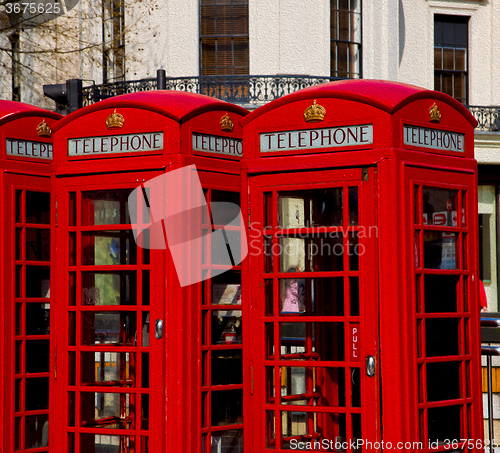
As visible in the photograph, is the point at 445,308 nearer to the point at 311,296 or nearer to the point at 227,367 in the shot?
the point at 311,296

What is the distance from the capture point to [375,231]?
511 centimetres

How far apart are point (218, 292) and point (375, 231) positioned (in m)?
1.32

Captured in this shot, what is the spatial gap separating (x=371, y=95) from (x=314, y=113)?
403mm

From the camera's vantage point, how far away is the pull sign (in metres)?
5.13

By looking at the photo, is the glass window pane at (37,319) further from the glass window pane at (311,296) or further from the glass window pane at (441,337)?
the glass window pane at (441,337)

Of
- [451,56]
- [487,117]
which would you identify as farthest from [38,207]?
[451,56]

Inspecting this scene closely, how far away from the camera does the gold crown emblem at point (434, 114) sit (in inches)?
212

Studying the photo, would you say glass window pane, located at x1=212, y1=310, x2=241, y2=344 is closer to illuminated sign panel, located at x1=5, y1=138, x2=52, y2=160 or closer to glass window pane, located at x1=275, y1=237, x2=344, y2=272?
glass window pane, located at x1=275, y1=237, x2=344, y2=272

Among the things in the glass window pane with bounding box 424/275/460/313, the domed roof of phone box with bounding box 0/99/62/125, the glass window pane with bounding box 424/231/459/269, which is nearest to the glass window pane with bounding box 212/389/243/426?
the glass window pane with bounding box 424/275/460/313

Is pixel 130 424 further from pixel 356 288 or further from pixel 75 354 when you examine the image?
pixel 356 288

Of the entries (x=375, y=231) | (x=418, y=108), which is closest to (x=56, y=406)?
(x=375, y=231)

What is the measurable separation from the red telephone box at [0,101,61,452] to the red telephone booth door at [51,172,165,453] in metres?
0.84

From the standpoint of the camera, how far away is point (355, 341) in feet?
16.9

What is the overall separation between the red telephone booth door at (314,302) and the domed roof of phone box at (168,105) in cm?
67
